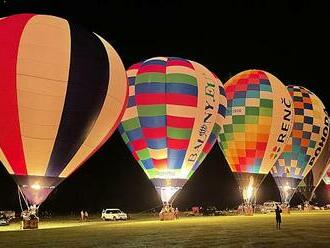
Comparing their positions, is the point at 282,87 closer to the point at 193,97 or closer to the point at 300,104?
the point at 300,104

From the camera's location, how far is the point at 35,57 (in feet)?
68.0

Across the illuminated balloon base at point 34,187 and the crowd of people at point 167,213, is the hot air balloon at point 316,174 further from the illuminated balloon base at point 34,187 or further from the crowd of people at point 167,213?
the illuminated balloon base at point 34,187

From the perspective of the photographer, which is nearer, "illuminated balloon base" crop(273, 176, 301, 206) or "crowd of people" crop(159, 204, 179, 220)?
"crowd of people" crop(159, 204, 179, 220)

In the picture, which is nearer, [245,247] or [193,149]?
[245,247]

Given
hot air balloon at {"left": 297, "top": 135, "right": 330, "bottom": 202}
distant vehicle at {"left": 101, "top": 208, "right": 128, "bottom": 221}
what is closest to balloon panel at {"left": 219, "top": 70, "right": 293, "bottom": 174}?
distant vehicle at {"left": 101, "top": 208, "right": 128, "bottom": 221}

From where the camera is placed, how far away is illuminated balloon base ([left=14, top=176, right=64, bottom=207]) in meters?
21.1

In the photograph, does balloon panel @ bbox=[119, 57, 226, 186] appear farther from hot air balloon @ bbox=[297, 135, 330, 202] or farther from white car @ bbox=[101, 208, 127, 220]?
hot air balloon @ bbox=[297, 135, 330, 202]

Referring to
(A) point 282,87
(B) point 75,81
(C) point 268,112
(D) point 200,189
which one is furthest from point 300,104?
(D) point 200,189

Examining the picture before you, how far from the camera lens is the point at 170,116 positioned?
28094 millimetres

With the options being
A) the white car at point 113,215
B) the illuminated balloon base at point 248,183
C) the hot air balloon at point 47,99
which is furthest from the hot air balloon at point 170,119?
the hot air balloon at point 47,99

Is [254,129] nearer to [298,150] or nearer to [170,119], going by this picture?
[298,150]

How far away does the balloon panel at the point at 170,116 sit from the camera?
92.5ft

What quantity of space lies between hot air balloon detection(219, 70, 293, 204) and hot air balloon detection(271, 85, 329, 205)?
376 centimetres

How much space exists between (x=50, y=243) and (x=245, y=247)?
5.64 meters
